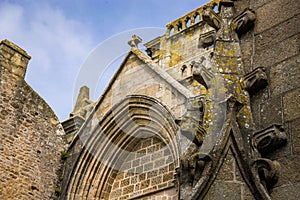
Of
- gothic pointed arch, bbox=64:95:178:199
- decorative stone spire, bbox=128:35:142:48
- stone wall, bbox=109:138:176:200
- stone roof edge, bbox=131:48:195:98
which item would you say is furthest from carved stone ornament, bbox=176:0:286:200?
decorative stone spire, bbox=128:35:142:48

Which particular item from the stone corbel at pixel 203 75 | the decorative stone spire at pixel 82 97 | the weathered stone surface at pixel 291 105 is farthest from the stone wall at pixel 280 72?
the decorative stone spire at pixel 82 97

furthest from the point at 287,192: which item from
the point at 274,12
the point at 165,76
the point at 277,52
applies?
the point at 165,76

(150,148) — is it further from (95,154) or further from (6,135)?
(6,135)

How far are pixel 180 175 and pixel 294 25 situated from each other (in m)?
1.20

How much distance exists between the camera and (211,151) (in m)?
2.77

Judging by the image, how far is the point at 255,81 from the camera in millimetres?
3080

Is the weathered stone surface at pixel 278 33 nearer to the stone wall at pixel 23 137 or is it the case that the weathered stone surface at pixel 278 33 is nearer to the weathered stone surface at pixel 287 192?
the weathered stone surface at pixel 287 192

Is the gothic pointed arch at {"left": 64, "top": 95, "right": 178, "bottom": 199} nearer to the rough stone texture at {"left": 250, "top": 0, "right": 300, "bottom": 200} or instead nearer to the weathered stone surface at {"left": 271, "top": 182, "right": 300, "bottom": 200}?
the rough stone texture at {"left": 250, "top": 0, "right": 300, "bottom": 200}

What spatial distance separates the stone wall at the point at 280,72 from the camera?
104 inches

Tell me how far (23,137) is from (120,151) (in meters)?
1.75

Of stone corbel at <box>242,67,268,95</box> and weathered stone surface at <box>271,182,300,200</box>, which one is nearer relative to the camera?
weathered stone surface at <box>271,182,300,200</box>

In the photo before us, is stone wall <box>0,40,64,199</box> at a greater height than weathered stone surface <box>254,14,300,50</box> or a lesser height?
greater

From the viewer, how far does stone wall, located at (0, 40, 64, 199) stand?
27.1 feet

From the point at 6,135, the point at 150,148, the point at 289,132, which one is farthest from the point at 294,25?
the point at 6,135
